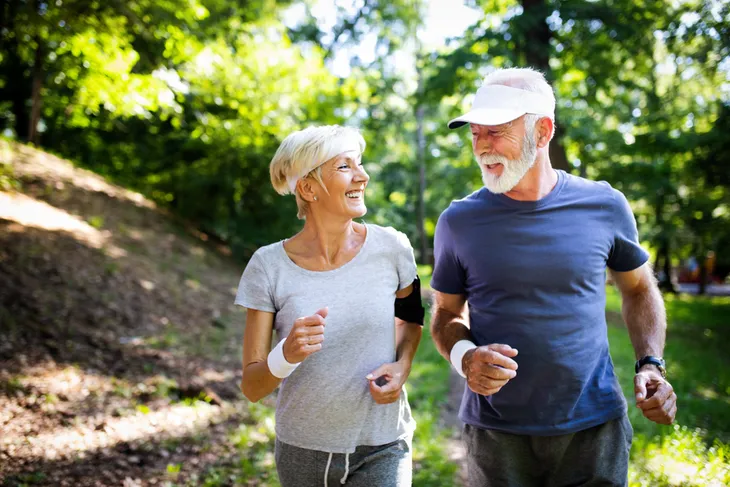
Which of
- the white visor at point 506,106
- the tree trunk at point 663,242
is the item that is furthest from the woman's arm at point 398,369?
the tree trunk at point 663,242

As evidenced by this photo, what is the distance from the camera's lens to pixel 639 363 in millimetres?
2543

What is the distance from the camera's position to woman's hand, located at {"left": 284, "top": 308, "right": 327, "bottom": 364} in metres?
2.12

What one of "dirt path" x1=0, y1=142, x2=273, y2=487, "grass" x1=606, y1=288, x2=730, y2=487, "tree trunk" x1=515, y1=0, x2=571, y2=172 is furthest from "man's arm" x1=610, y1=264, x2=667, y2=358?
"tree trunk" x1=515, y1=0, x2=571, y2=172

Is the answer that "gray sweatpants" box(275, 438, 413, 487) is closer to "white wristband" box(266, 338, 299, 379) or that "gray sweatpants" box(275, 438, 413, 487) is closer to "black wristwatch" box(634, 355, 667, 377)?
"white wristband" box(266, 338, 299, 379)

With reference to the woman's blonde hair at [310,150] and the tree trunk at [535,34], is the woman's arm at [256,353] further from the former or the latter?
the tree trunk at [535,34]

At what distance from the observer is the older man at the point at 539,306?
7.95 ft

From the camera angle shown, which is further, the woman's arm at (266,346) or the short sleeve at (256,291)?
the short sleeve at (256,291)

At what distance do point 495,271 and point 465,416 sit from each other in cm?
66

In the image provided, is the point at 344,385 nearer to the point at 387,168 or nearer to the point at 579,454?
the point at 579,454

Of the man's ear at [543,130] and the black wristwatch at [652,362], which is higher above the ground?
the man's ear at [543,130]

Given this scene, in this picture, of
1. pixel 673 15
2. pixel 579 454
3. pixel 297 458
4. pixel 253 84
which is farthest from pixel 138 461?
pixel 673 15

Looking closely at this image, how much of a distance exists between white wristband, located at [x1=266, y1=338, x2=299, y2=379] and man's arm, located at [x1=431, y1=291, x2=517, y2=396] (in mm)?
670

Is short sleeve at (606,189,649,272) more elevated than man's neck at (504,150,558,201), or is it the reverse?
man's neck at (504,150,558,201)

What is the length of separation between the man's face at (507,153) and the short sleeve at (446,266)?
0.91ft
